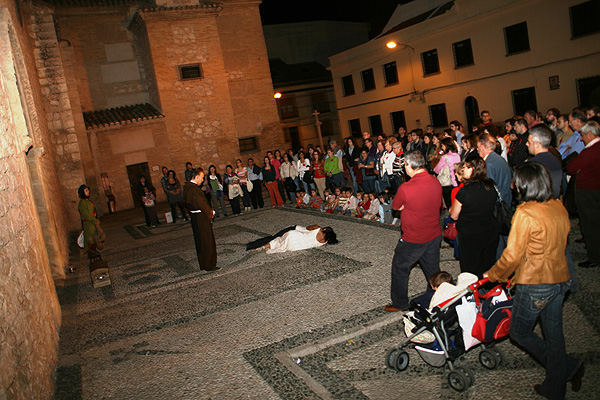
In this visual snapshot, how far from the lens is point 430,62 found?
27.6 m

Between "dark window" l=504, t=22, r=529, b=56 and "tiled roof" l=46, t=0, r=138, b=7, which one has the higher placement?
"tiled roof" l=46, t=0, r=138, b=7

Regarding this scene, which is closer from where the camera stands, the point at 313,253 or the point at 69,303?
the point at 69,303

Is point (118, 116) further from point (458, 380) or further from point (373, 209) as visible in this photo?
point (458, 380)

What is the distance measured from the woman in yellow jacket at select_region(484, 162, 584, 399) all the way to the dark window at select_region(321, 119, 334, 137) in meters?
37.9

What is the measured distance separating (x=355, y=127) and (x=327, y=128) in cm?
683

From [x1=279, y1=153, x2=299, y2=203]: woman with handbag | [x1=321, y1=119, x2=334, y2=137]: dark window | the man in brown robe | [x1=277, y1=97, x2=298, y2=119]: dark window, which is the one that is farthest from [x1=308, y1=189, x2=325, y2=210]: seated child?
[x1=321, y1=119, x2=334, y2=137]: dark window

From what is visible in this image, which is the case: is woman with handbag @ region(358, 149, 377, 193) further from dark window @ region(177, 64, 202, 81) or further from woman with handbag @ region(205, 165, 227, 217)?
dark window @ region(177, 64, 202, 81)

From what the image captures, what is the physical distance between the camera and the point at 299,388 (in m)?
4.43

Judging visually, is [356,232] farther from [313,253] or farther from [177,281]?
[177,281]

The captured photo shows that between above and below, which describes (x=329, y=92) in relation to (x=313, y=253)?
above

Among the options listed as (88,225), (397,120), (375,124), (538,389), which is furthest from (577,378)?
(375,124)

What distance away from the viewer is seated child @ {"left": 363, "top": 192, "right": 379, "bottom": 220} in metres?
11.3

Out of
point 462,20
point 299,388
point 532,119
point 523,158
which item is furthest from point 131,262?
point 462,20

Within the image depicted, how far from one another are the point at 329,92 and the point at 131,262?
32262 mm
